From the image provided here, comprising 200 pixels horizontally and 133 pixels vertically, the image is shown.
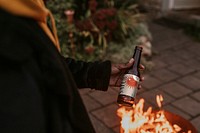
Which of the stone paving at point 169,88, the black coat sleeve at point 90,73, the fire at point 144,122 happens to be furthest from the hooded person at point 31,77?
the stone paving at point 169,88

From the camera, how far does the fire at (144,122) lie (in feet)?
7.61

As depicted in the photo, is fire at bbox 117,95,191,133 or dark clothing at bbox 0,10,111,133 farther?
fire at bbox 117,95,191,133

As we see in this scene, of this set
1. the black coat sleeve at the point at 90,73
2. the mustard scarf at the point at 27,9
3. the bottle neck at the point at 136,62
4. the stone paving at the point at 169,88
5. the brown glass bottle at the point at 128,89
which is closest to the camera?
the mustard scarf at the point at 27,9

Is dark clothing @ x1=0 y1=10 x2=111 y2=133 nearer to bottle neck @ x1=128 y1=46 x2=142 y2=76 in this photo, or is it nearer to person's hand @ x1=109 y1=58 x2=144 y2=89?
person's hand @ x1=109 y1=58 x2=144 y2=89

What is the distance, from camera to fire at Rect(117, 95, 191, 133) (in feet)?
7.61

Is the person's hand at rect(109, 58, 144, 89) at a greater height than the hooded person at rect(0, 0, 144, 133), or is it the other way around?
the hooded person at rect(0, 0, 144, 133)

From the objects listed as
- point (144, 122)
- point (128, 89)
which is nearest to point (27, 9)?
point (128, 89)

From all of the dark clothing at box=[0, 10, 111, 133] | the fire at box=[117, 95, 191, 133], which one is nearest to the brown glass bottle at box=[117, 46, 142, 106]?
the fire at box=[117, 95, 191, 133]

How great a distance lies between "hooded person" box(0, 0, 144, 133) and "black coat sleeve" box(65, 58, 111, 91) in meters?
0.52

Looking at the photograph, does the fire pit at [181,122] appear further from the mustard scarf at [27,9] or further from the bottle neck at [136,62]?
the mustard scarf at [27,9]

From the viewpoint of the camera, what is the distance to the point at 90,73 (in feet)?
6.19

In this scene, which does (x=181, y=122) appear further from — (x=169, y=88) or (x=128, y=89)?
(x=169, y=88)

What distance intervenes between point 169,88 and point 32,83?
3.35m

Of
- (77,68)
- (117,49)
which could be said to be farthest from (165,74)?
(77,68)
